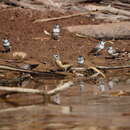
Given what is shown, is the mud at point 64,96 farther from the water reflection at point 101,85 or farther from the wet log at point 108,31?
the wet log at point 108,31

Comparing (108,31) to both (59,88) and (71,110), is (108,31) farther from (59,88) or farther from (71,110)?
(71,110)

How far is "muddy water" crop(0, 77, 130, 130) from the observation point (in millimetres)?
5445

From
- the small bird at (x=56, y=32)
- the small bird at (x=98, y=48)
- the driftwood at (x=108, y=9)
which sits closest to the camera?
the small bird at (x=98, y=48)

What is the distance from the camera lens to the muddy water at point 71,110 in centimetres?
545

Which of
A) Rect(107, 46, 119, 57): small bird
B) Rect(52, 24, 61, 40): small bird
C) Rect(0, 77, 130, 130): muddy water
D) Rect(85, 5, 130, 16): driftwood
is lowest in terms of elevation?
Rect(0, 77, 130, 130): muddy water

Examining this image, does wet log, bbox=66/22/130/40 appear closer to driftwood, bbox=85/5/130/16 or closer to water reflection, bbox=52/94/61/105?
driftwood, bbox=85/5/130/16

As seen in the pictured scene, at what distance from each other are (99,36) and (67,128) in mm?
6486

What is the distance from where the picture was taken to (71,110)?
6.00 metres

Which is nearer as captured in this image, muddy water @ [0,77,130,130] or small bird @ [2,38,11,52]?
muddy water @ [0,77,130,130]

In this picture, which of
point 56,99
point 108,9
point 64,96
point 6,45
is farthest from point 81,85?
point 108,9

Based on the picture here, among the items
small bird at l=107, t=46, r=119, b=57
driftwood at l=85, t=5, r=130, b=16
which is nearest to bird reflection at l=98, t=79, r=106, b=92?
small bird at l=107, t=46, r=119, b=57

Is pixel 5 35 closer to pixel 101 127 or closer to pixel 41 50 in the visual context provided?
pixel 41 50

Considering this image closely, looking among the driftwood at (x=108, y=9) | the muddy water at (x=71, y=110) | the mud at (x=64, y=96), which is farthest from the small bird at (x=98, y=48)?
the driftwood at (x=108, y=9)

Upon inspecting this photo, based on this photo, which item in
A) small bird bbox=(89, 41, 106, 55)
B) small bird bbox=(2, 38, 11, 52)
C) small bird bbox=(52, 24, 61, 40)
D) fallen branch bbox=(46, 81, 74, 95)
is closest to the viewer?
fallen branch bbox=(46, 81, 74, 95)
